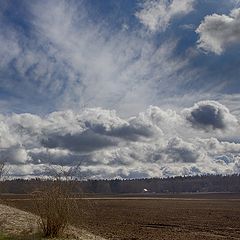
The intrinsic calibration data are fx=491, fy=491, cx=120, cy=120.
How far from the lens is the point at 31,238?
1992cm

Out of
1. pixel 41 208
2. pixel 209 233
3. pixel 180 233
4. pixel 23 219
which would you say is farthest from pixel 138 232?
pixel 41 208

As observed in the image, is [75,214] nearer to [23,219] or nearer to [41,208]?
[41,208]

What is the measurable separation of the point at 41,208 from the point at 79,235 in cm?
257

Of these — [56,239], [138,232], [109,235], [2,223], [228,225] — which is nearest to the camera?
[56,239]

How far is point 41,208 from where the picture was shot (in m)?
20.8

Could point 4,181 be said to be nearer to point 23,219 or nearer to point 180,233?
point 23,219

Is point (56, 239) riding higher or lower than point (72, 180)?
lower

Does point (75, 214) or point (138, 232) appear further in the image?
point (138, 232)

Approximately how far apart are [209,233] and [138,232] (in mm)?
4687

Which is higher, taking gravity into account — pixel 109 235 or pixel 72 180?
pixel 72 180

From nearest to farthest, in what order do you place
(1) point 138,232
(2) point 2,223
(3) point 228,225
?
(2) point 2,223, (1) point 138,232, (3) point 228,225

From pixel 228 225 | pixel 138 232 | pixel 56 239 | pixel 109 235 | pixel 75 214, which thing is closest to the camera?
pixel 56 239

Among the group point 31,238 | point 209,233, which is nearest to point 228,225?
point 209,233

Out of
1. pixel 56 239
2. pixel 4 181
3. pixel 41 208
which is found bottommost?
pixel 56 239
